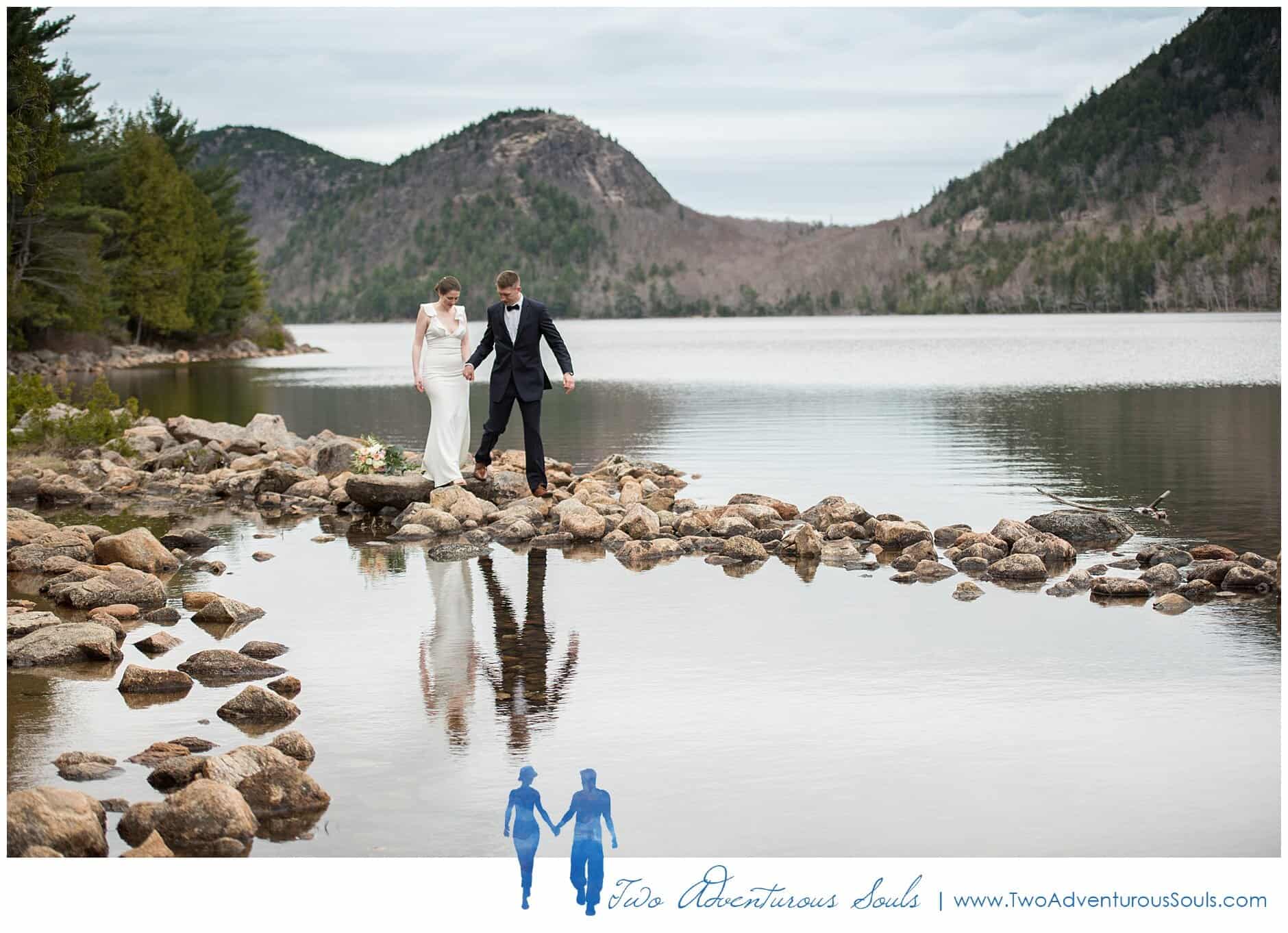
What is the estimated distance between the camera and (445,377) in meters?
17.1

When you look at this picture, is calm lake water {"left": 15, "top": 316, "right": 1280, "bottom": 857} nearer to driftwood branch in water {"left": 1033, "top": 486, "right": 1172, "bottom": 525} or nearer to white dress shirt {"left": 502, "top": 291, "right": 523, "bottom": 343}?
driftwood branch in water {"left": 1033, "top": 486, "right": 1172, "bottom": 525}

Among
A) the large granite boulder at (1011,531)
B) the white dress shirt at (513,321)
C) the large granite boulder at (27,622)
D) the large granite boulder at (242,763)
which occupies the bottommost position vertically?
the large granite boulder at (242,763)

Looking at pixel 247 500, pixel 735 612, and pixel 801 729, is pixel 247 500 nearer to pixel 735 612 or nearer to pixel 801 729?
→ pixel 735 612

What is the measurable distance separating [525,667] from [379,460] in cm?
831

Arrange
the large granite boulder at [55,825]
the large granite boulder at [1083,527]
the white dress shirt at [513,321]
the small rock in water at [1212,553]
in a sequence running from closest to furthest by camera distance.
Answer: the large granite boulder at [55,825] → the small rock in water at [1212,553] → the large granite boulder at [1083,527] → the white dress shirt at [513,321]

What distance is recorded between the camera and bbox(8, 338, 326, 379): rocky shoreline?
181 ft

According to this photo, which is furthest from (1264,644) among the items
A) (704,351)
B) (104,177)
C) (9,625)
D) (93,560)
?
(704,351)

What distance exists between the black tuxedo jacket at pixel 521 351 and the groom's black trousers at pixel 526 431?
0.30ft

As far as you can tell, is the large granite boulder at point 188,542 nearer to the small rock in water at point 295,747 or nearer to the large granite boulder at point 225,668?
the large granite boulder at point 225,668

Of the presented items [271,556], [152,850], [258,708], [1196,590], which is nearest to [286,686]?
[258,708]

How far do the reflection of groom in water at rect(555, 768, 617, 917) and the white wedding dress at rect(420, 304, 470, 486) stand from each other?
35.4 ft

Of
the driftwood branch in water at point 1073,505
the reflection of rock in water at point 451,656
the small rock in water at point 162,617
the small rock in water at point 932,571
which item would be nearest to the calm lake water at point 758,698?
the reflection of rock in water at point 451,656

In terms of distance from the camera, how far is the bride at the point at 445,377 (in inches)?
666

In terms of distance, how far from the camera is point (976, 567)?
12.4m
